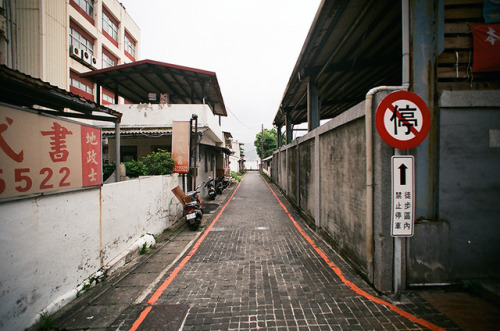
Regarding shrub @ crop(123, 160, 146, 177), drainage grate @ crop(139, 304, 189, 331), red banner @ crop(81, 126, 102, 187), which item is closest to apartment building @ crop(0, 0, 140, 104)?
shrub @ crop(123, 160, 146, 177)

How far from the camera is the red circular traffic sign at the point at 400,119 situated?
3293mm

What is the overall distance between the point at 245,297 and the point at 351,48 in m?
7.53

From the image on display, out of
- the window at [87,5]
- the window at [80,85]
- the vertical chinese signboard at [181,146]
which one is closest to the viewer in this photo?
the vertical chinese signboard at [181,146]

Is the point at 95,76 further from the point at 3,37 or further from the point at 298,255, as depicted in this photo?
the point at 298,255

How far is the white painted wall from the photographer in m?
2.67

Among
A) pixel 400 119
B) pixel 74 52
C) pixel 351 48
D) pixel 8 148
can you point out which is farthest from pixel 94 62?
pixel 400 119

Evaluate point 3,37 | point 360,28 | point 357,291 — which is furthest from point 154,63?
point 357,291

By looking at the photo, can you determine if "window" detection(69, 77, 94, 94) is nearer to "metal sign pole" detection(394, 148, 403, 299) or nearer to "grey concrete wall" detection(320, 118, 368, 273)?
"grey concrete wall" detection(320, 118, 368, 273)

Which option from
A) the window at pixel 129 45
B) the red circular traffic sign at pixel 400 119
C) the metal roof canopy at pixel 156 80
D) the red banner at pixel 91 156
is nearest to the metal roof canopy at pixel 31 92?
the red banner at pixel 91 156

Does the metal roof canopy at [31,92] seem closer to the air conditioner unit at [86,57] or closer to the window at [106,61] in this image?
the air conditioner unit at [86,57]

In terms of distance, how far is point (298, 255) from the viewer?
5281 millimetres

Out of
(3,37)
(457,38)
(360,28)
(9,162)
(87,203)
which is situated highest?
(3,37)

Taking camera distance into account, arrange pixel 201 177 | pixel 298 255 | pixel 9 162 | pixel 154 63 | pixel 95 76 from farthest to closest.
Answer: pixel 201 177
pixel 95 76
pixel 154 63
pixel 298 255
pixel 9 162

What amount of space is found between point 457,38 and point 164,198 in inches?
324
